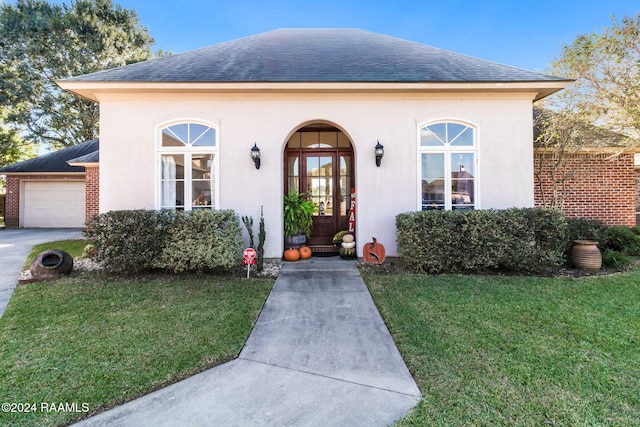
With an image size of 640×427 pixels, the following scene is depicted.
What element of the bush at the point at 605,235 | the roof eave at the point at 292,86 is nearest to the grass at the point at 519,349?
the bush at the point at 605,235

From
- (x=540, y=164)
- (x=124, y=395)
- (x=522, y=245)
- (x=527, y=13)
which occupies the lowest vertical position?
(x=124, y=395)

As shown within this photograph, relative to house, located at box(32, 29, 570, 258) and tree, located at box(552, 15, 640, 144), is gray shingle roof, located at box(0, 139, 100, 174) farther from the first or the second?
tree, located at box(552, 15, 640, 144)

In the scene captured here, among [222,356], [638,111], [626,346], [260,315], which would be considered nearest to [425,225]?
[626,346]

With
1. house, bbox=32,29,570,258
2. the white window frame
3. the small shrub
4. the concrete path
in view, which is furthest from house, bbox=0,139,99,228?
the small shrub

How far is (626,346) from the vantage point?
2883mm

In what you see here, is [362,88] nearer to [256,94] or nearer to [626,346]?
[256,94]

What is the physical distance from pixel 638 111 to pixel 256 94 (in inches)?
332

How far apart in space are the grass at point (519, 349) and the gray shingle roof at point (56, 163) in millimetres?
16316

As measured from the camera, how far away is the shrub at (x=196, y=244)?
5.23 meters

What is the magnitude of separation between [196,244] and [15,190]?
51.6 feet

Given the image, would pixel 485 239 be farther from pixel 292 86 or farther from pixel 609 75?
pixel 609 75

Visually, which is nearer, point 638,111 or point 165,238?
point 165,238

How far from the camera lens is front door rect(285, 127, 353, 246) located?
24.3ft

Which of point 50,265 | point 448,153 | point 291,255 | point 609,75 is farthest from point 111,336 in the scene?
point 609,75
